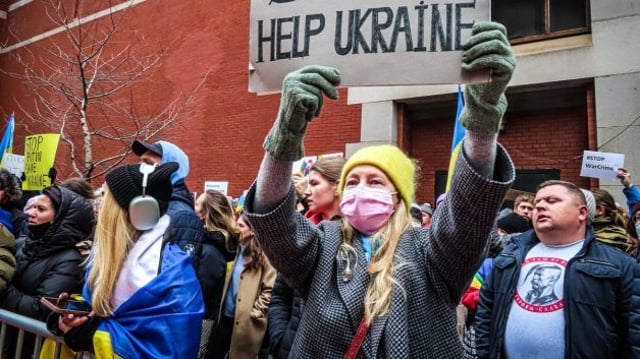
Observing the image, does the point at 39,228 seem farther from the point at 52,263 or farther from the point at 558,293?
the point at 558,293

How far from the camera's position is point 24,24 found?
1720 centimetres

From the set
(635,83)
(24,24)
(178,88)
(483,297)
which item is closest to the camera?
(483,297)

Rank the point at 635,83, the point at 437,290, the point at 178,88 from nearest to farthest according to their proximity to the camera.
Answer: the point at 437,290 < the point at 635,83 < the point at 178,88

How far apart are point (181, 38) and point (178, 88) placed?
1318mm

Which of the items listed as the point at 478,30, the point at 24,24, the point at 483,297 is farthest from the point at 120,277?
the point at 24,24

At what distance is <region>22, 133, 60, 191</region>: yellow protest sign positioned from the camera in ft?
19.0

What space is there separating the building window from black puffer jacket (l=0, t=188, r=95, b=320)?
23.1ft

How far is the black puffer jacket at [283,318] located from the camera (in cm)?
277

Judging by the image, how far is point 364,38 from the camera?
6.11 feet

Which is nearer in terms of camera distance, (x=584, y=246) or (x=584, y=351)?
(x=584, y=351)

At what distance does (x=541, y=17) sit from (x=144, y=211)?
24.2 feet

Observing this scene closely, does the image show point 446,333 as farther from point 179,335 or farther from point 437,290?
point 179,335

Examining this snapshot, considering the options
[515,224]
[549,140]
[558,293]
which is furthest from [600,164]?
[558,293]

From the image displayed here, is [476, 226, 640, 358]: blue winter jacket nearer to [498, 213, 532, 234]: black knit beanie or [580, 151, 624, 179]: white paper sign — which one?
[498, 213, 532, 234]: black knit beanie
